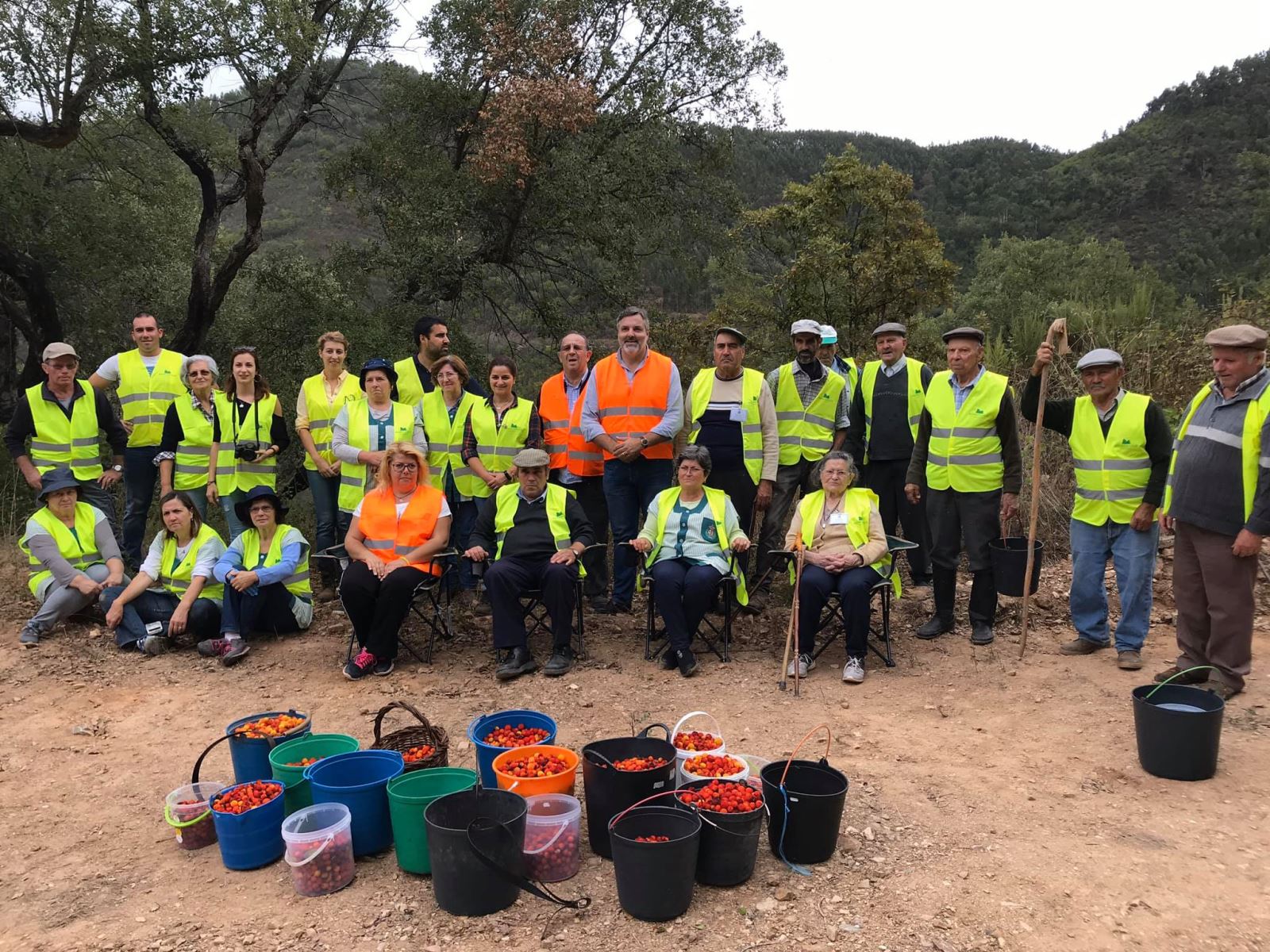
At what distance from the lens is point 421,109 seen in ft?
34.1

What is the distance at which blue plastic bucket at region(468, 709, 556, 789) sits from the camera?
337 centimetres

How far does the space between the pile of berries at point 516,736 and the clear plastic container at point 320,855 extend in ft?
2.14

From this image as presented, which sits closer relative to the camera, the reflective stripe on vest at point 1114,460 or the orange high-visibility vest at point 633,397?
the reflective stripe on vest at point 1114,460

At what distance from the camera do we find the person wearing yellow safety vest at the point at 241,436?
5.86 metres

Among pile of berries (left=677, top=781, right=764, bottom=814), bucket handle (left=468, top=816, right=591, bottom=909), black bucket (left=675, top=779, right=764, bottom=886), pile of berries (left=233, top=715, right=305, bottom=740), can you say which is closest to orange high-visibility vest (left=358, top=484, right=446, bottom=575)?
pile of berries (left=233, top=715, right=305, bottom=740)

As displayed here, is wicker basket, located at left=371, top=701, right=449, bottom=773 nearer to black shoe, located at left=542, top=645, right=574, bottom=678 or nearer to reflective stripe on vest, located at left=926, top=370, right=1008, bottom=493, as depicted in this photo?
black shoe, located at left=542, top=645, right=574, bottom=678

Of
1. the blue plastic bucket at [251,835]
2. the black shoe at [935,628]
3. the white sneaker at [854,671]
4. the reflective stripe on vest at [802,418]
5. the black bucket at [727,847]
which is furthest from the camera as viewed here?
the reflective stripe on vest at [802,418]

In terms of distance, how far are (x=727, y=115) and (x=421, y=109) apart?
3.83m

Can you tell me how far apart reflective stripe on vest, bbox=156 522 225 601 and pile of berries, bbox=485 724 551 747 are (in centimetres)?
292

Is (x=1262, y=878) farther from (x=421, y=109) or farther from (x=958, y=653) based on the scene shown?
(x=421, y=109)

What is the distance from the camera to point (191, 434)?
5.83 metres

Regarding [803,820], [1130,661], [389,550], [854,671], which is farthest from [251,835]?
[1130,661]

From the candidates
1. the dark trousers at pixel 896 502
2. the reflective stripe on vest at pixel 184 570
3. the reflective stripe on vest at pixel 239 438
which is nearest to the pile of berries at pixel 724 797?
the dark trousers at pixel 896 502

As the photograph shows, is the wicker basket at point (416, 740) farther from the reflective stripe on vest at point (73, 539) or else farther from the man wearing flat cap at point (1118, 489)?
the man wearing flat cap at point (1118, 489)
